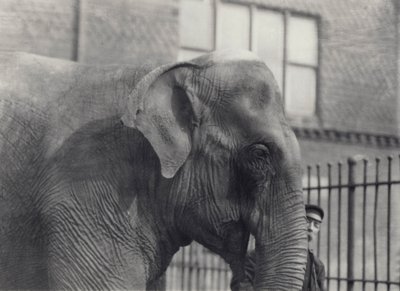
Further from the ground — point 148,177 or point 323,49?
point 323,49

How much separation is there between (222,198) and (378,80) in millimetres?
11763

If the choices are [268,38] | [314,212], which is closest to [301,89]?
[268,38]

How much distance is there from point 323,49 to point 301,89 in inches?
29.6

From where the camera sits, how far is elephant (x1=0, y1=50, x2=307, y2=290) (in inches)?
140

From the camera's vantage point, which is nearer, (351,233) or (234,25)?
(351,233)

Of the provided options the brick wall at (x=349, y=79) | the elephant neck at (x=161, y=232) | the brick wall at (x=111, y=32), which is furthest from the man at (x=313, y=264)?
the brick wall at (x=349, y=79)

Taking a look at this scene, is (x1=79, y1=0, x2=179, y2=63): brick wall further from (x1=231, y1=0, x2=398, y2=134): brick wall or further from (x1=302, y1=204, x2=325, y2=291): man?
(x1=302, y1=204, x2=325, y2=291): man

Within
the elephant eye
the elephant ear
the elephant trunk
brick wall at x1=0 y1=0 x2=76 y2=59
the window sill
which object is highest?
the window sill

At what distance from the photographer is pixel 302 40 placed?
14742 mm

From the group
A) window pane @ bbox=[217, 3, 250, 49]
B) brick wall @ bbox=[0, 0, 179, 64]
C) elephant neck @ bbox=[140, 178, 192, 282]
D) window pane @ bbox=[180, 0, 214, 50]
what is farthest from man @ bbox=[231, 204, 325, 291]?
window pane @ bbox=[217, 3, 250, 49]

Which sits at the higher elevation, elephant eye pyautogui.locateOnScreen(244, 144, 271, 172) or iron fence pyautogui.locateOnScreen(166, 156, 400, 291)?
iron fence pyautogui.locateOnScreen(166, 156, 400, 291)

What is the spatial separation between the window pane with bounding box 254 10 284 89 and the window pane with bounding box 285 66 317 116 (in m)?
0.29

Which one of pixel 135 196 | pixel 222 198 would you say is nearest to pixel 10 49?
pixel 135 196

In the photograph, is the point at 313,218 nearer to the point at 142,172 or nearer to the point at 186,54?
the point at 142,172
